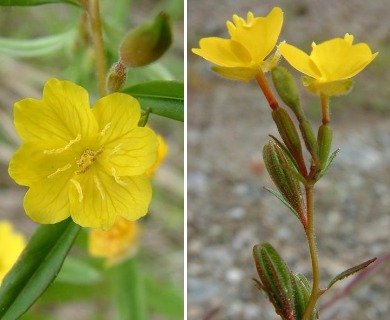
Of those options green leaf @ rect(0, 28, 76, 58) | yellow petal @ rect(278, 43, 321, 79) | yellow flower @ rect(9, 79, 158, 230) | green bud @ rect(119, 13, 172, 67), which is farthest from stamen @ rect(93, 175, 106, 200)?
green leaf @ rect(0, 28, 76, 58)

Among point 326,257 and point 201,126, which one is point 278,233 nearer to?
point 326,257

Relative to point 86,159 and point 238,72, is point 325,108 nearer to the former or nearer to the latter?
point 238,72

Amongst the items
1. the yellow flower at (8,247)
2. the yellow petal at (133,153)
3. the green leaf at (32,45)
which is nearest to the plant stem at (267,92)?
the yellow petal at (133,153)

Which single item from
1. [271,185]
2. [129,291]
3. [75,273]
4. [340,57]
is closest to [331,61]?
[340,57]

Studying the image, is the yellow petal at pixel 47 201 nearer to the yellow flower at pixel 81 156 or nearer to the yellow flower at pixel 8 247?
the yellow flower at pixel 81 156

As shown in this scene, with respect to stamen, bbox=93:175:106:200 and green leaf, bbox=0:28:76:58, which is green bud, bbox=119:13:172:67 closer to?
stamen, bbox=93:175:106:200

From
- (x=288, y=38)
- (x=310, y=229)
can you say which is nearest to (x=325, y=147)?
(x=310, y=229)
